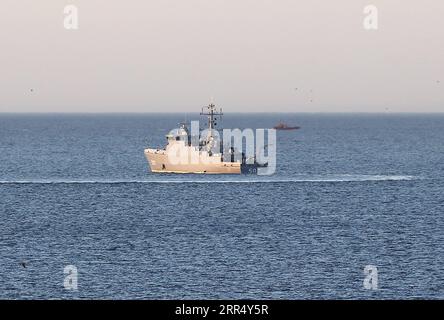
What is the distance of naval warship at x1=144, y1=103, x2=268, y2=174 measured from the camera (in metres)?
179

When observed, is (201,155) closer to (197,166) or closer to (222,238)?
(197,166)

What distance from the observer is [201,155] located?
178500 mm

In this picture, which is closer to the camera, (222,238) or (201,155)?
(222,238)

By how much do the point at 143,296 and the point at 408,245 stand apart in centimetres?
3404

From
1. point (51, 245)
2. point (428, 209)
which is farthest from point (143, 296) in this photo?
point (428, 209)

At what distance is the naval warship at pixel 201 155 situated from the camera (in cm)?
17862

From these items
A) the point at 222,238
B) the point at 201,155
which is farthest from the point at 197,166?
the point at 222,238

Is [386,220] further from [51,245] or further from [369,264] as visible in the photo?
[51,245]

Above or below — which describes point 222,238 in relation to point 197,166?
above

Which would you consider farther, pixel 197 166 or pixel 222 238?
pixel 197 166

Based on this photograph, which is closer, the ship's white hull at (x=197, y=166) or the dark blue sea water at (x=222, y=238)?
the dark blue sea water at (x=222, y=238)

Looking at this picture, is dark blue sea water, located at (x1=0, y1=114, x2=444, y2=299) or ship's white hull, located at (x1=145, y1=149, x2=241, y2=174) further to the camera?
ship's white hull, located at (x1=145, y1=149, x2=241, y2=174)

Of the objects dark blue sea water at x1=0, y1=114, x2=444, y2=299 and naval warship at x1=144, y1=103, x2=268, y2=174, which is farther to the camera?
naval warship at x1=144, y1=103, x2=268, y2=174
